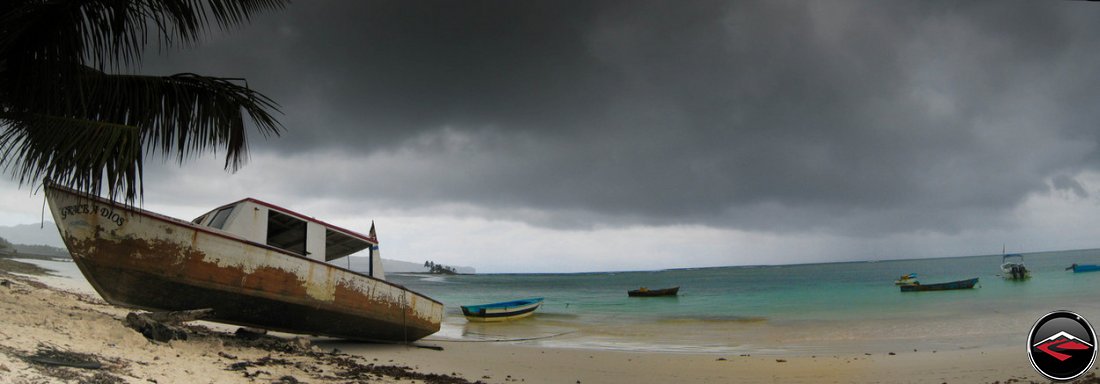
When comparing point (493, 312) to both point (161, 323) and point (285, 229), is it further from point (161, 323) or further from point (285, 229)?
point (161, 323)

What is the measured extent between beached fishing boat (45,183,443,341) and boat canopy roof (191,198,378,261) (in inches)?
0.8

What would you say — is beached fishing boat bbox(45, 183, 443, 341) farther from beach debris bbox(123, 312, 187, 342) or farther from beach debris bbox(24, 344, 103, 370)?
beach debris bbox(24, 344, 103, 370)

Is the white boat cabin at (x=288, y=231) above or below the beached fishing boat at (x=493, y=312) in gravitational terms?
above

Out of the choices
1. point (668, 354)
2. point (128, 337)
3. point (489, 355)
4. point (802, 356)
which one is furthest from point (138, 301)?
point (802, 356)

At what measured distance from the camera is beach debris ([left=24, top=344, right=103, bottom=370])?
4.81 metres

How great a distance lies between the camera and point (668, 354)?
14.0m

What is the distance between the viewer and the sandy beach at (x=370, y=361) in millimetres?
5367

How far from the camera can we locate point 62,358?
5070mm

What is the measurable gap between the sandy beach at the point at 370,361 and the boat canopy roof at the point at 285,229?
1853 mm

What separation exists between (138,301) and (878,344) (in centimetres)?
1770

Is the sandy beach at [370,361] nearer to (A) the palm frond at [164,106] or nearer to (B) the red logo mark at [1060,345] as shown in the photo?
(A) the palm frond at [164,106]

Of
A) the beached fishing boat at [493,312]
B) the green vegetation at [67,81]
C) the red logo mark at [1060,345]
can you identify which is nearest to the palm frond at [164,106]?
the green vegetation at [67,81]

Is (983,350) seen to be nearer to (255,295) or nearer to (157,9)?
(255,295)

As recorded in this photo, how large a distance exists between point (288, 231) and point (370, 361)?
Answer: 3391 millimetres
